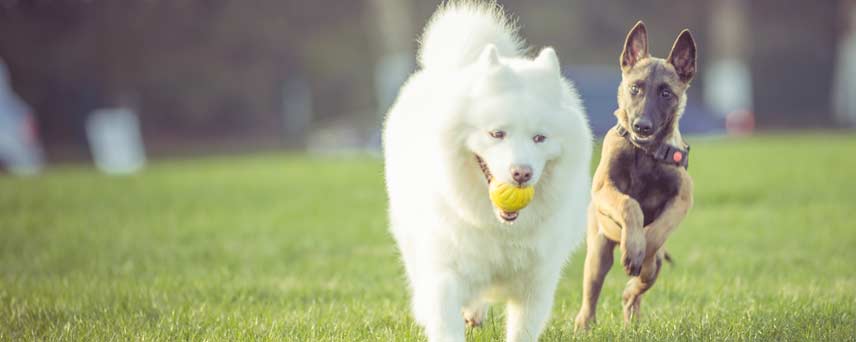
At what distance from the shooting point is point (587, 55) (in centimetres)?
3894

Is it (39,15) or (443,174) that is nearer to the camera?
(443,174)

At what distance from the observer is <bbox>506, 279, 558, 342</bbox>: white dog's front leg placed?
4566 millimetres

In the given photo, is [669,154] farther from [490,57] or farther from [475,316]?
[475,316]

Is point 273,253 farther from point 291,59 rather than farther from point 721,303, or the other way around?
point 291,59

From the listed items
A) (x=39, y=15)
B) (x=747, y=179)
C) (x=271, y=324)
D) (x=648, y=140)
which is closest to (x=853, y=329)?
(x=648, y=140)

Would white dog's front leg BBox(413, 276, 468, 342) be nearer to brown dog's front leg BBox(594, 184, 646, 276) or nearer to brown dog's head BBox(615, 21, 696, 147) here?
brown dog's front leg BBox(594, 184, 646, 276)

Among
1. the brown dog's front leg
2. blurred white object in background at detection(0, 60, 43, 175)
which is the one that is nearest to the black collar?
the brown dog's front leg

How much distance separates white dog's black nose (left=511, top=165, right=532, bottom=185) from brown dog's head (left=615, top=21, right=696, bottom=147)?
2.22 ft

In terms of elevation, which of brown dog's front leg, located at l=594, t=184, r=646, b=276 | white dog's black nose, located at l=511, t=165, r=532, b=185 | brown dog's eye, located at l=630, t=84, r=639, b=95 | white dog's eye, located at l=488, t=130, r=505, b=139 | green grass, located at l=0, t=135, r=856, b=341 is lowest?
green grass, located at l=0, t=135, r=856, b=341

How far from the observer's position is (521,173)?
3.92m

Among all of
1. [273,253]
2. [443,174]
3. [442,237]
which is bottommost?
[273,253]

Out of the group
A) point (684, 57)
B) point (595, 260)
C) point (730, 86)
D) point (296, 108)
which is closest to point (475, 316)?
point (595, 260)

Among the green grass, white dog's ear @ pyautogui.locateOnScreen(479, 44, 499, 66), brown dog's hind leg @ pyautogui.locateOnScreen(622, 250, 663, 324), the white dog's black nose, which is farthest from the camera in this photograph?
the green grass

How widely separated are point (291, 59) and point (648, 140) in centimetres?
3519
